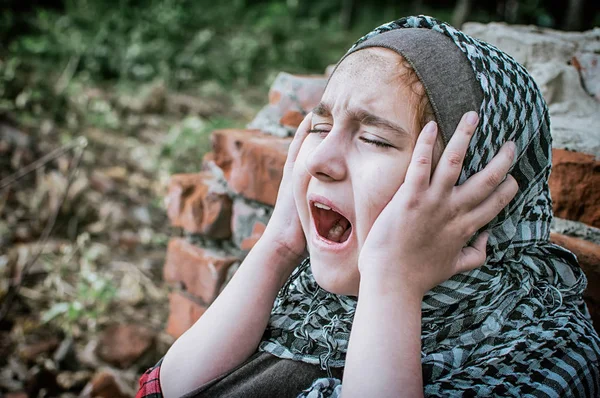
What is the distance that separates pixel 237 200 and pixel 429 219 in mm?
980

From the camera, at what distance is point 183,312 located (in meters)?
2.11

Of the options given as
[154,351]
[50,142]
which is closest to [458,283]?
[154,351]

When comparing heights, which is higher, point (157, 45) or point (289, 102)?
point (289, 102)

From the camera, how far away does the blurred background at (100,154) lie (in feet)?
7.94

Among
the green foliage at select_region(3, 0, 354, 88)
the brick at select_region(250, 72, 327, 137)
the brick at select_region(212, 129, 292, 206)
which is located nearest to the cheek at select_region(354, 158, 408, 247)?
the brick at select_region(212, 129, 292, 206)

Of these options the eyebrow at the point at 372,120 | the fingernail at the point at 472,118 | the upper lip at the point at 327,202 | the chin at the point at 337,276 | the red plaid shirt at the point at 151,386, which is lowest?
the red plaid shirt at the point at 151,386

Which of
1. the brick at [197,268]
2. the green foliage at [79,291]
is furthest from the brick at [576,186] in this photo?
the green foliage at [79,291]

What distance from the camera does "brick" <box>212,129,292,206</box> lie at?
1816mm

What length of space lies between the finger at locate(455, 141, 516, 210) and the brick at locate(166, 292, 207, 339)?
3.88 feet

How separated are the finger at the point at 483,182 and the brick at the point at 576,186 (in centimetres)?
53

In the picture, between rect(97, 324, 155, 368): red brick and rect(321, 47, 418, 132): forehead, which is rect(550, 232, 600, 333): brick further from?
rect(97, 324, 155, 368): red brick

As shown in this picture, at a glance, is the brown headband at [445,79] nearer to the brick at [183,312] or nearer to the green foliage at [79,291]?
the brick at [183,312]

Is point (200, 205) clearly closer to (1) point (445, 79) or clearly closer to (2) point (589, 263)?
(1) point (445, 79)

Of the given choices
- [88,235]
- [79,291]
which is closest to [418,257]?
[79,291]
